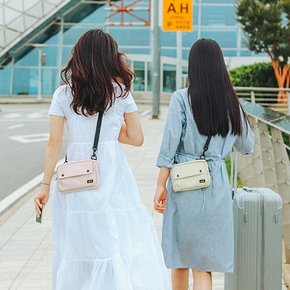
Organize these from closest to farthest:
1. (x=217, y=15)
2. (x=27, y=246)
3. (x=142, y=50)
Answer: (x=27, y=246) < (x=217, y=15) < (x=142, y=50)

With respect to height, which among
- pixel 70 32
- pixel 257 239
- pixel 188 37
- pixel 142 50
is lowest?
pixel 257 239

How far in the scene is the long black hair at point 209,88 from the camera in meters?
4.20

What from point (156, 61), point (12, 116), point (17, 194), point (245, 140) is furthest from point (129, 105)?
point (12, 116)

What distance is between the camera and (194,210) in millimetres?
4191

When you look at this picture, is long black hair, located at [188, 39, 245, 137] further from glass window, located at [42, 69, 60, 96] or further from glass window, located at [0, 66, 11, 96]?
glass window, located at [0, 66, 11, 96]

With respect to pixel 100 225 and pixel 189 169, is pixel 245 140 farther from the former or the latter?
pixel 100 225

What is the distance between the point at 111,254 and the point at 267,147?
2821 mm

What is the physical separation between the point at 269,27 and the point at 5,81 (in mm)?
21219

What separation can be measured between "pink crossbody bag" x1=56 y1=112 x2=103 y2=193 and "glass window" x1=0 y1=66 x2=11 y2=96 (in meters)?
42.0

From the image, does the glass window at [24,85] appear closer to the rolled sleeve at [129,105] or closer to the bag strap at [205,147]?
the bag strap at [205,147]

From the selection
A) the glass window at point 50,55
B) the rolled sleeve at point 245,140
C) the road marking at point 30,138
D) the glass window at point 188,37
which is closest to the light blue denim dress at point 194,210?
the rolled sleeve at point 245,140

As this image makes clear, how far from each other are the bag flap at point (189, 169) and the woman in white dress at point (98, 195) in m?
0.33

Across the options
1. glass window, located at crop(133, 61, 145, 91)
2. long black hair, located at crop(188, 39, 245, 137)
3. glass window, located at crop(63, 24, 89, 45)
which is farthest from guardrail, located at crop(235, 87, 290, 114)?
glass window, located at crop(63, 24, 89, 45)

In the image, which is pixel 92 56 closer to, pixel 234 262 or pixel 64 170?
pixel 64 170
